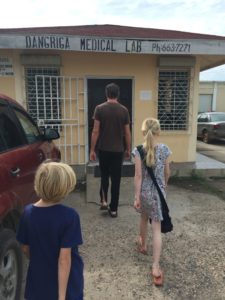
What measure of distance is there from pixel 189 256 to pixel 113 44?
13.5 ft

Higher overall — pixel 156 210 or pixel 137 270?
pixel 156 210

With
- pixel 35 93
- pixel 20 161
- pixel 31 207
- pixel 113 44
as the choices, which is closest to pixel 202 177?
pixel 113 44

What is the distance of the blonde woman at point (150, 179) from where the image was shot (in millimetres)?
3191

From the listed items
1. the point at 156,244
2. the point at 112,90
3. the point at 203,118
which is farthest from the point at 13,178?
the point at 203,118

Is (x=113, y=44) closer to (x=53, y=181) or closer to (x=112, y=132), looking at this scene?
(x=112, y=132)

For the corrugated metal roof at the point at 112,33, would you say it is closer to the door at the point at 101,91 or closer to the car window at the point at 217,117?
the door at the point at 101,91

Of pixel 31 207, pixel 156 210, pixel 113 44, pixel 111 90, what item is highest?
A: pixel 113 44

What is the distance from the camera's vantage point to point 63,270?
1799 mm

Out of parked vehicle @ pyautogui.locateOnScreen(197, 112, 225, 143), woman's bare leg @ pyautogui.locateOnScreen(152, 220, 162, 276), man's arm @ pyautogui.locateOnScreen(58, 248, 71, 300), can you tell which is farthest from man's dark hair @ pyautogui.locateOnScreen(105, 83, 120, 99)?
parked vehicle @ pyautogui.locateOnScreen(197, 112, 225, 143)

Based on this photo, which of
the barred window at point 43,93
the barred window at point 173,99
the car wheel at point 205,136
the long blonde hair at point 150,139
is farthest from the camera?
the car wheel at point 205,136

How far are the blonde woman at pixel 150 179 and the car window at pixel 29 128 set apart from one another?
1.15m

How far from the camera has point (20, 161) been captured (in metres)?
2.93

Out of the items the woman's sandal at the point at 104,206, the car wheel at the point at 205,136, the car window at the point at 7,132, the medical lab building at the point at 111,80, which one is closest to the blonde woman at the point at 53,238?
the car window at the point at 7,132

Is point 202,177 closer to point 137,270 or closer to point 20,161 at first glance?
point 137,270
